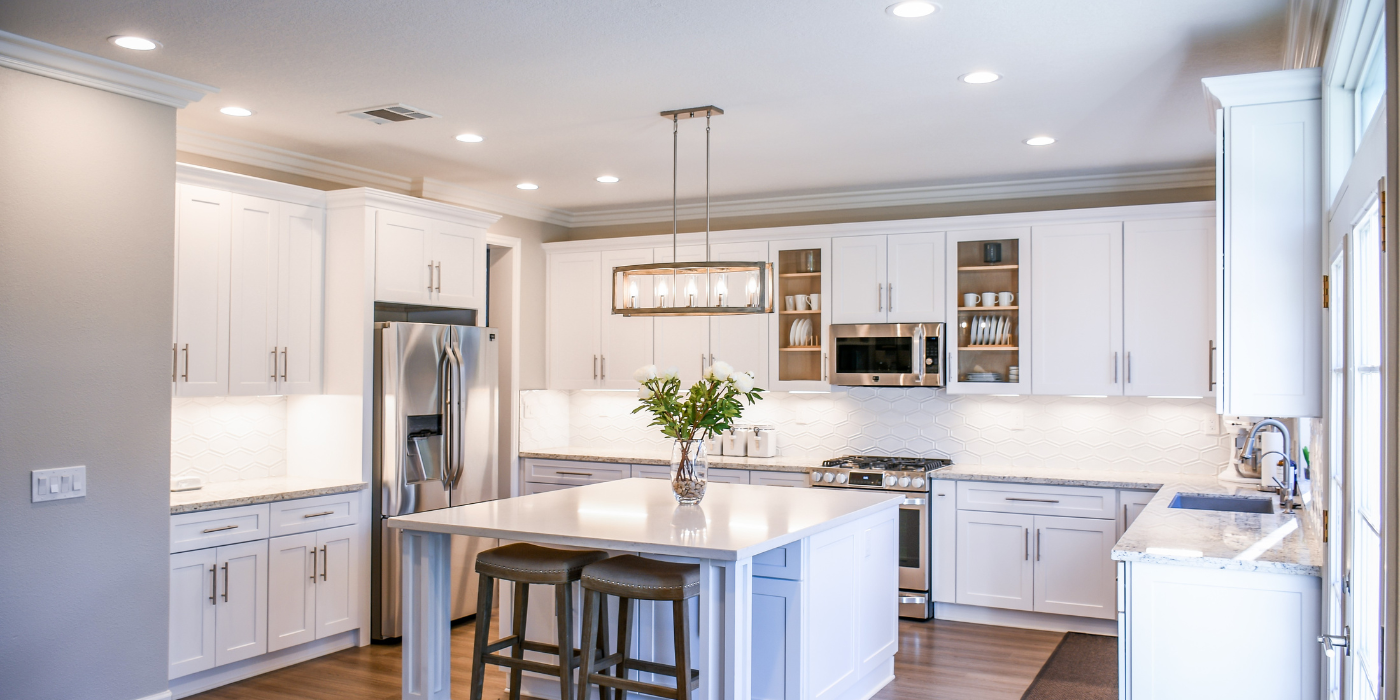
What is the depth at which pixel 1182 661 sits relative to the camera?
2889 mm

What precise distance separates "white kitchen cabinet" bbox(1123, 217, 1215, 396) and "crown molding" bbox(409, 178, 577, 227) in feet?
12.4

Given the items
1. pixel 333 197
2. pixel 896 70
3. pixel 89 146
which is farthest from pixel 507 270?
pixel 896 70

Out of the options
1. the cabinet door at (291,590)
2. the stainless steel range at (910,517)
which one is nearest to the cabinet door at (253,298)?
the cabinet door at (291,590)

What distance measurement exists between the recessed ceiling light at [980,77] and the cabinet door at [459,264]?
3059 millimetres

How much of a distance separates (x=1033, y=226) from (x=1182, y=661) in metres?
3.24

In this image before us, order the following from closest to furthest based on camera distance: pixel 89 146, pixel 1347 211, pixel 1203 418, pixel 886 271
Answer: pixel 1347 211 < pixel 89 146 < pixel 1203 418 < pixel 886 271

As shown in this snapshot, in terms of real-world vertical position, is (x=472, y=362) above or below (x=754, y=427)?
above

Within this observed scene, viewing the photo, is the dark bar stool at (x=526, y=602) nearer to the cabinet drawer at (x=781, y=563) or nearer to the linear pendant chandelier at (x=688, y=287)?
the cabinet drawer at (x=781, y=563)

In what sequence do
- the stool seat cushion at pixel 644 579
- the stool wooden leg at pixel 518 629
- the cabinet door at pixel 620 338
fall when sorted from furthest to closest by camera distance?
the cabinet door at pixel 620 338
the stool wooden leg at pixel 518 629
the stool seat cushion at pixel 644 579

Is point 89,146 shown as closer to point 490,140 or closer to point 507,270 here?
point 490,140

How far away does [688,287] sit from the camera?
13.8ft

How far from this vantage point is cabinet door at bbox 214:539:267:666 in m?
4.43

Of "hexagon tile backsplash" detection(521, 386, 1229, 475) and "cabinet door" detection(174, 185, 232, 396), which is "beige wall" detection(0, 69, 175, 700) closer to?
"cabinet door" detection(174, 185, 232, 396)

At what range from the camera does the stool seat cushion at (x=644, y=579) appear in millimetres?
3340
